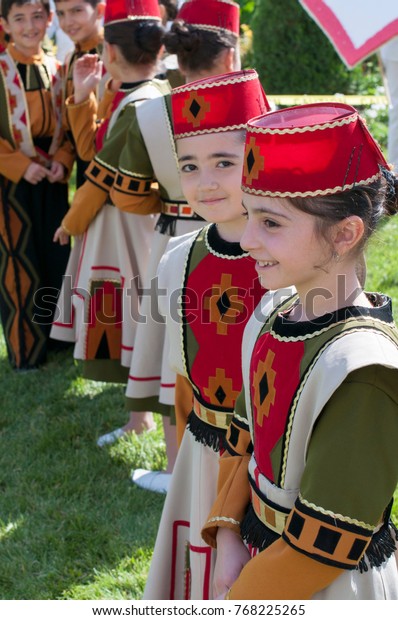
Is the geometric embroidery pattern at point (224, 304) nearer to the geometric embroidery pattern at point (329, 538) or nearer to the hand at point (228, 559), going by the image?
the hand at point (228, 559)

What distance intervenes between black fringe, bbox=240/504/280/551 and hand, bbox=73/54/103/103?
2959 millimetres

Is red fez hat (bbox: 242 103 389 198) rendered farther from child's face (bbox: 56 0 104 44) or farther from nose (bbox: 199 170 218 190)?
child's face (bbox: 56 0 104 44)

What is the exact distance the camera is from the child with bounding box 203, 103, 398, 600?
5.04 ft

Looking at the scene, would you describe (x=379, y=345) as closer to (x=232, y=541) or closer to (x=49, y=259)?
(x=232, y=541)

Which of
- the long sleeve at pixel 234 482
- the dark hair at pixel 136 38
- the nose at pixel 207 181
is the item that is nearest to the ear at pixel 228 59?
the dark hair at pixel 136 38

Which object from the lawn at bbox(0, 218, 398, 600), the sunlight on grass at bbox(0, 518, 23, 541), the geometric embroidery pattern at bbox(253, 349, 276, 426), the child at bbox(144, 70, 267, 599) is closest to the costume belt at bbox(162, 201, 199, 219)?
the lawn at bbox(0, 218, 398, 600)

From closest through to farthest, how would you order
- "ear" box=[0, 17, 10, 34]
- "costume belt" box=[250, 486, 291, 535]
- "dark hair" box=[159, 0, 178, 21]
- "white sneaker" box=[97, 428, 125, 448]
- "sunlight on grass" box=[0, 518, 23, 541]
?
"costume belt" box=[250, 486, 291, 535] < "sunlight on grass" box=[0, 518, 23, 541] < "white sneaker" box=[97, 428, 125, 448] < "ear" box=[0, 17, 10, 34] < "dark hair" box=[159, 0, 178, 21]

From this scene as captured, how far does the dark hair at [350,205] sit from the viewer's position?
1641 millimetres

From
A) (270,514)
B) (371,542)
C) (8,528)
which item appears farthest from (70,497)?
(371,542)

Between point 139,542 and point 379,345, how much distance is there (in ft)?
6.41

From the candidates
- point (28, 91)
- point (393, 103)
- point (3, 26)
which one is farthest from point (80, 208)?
point (393, 103)

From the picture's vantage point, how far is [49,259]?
16.9ft

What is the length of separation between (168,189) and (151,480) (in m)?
1.21
